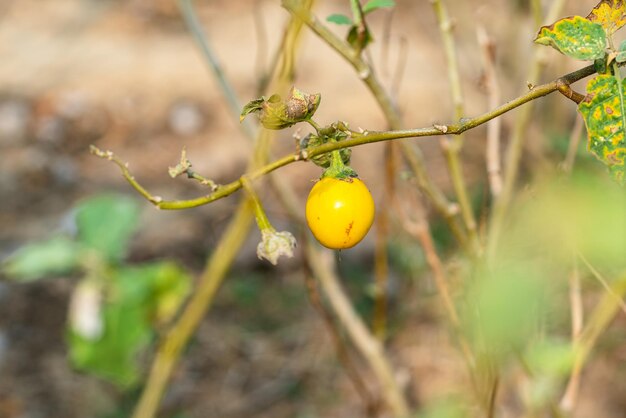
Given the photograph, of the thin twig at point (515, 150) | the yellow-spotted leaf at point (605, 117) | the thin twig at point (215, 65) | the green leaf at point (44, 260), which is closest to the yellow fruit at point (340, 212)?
the yellow-spotted leaf at point (605, 117)

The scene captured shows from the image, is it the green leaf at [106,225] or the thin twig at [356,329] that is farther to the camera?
the green leaf at [106,225]

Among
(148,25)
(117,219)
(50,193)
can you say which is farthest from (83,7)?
(117,219)

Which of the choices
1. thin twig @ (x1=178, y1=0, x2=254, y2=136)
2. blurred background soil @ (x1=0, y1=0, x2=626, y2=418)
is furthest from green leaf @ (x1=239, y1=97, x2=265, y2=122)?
A: thin twig @ (x1=178, y1=0, x2=254, y2=136)

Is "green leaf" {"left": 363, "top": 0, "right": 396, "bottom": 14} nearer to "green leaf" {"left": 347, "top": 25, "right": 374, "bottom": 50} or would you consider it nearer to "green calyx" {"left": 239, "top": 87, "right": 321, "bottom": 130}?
"green leaf" {"left": 347, "top": 25, "right": 374, "bottom": 50}

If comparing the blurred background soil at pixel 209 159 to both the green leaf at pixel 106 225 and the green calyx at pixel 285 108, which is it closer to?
the green leaf at pixel 106 225

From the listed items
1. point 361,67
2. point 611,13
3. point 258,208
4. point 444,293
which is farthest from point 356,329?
point 611,13

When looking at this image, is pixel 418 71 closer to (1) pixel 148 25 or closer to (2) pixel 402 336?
(1) pixel 148 25

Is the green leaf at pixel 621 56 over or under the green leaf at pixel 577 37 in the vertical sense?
under
